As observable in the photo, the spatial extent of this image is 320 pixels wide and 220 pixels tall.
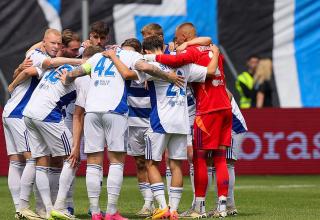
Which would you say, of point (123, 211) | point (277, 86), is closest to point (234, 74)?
point (277, 86)

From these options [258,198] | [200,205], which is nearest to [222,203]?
[200,205]

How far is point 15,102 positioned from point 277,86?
39.6 ft

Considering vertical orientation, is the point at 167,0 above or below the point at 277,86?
above

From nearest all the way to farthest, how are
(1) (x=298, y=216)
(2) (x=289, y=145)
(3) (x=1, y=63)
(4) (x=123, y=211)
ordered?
(1) (x=298, y=216)
(4) (x=123, y=211)
(2) (x=289, y=145)
(3) (x=1, y=63)

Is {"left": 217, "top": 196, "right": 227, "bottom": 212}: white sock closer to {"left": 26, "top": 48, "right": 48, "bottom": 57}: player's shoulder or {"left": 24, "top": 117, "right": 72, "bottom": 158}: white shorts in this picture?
{"left": 24, "top": 117, "right": 72, "bottom": 158}: white shorts

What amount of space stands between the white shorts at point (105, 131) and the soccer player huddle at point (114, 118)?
1cm

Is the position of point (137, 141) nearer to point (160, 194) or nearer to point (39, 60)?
point (160, 194)

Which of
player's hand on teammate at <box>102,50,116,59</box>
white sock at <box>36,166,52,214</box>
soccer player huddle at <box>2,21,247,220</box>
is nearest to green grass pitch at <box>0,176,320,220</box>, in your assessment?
soccer player huddle at <box>2,21,247,220</box>

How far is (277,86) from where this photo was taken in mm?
24172

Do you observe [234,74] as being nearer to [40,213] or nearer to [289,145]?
[289,145]

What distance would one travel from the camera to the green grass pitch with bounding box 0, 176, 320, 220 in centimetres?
1318

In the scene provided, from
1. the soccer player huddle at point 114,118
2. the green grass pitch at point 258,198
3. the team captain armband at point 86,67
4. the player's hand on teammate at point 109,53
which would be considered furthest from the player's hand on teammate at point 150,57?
the green grass pitch at point 258,198

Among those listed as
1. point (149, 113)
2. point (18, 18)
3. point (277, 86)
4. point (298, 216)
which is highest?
point (18, 18)

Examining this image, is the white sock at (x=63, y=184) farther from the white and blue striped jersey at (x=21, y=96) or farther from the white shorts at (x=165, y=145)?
the white and blue striped jersey at (x=21, y=96)
